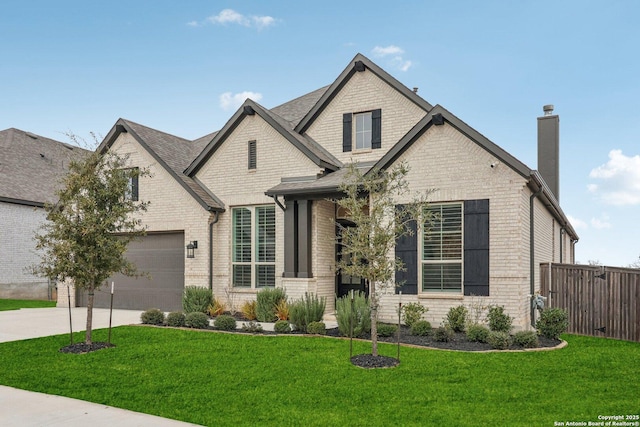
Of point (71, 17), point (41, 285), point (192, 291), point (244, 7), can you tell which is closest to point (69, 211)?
point (192, 291)

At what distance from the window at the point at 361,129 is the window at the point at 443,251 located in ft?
12.8

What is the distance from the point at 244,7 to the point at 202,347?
921cm

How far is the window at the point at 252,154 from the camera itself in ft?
58.3

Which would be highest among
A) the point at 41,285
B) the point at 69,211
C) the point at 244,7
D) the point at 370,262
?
the point at 244,7

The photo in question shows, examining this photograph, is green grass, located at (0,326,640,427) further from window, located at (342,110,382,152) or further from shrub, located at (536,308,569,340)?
window, located at (342,110,382,152)

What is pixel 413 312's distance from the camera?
13.5 m

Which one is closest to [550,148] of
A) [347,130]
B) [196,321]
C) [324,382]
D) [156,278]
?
[347,130]

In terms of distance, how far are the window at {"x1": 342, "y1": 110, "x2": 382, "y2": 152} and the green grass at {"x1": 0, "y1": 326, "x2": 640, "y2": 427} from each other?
724 cm

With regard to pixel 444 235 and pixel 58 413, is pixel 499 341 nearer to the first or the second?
pixel 444 235

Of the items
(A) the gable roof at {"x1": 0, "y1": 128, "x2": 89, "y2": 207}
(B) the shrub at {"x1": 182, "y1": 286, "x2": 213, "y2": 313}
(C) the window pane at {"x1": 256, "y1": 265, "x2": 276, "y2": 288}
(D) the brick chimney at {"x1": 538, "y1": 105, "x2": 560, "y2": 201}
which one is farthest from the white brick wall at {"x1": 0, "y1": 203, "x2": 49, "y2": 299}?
(D) the brick chimney at {"x1": 538, "y1": 105, "x2": 560, "y2": 201}

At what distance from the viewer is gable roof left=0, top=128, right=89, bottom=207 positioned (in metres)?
26.4

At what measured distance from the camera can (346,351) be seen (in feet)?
34.7

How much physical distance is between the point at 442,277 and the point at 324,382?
6.42 metres

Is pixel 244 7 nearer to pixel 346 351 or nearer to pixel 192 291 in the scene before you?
pixel 192 291
